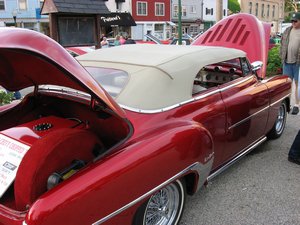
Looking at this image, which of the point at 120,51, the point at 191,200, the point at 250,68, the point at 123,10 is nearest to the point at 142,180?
the point at 191,200

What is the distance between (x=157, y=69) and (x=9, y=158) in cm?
127

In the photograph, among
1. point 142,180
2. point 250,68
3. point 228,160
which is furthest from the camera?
point 250,68

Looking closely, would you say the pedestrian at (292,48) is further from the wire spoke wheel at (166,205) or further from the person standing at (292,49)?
the wire spoke wheel at (166,205)

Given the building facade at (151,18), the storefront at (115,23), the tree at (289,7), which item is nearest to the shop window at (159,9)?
the building facade at (151,18)

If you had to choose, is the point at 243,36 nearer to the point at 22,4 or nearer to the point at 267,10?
the point at 22,4

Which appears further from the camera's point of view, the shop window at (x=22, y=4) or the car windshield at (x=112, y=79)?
the shop window at (x=22, y=4)

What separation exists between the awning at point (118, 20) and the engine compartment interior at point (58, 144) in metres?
30.5

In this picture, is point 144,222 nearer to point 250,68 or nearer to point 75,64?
point 75,64

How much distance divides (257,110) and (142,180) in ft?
6.49

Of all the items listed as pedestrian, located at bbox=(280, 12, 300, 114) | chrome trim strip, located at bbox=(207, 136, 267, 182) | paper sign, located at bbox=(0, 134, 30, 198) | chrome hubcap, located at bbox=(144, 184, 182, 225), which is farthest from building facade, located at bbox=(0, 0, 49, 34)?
chrome hubcap, located at bbox=(144, 184, 182, 225)

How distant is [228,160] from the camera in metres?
3.23

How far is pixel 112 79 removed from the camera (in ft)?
9.33

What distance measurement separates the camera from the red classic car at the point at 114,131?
6.04ft

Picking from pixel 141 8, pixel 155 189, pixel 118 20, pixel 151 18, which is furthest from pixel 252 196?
pixel 151 18
